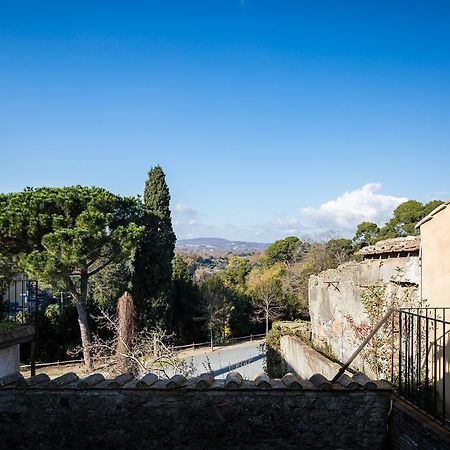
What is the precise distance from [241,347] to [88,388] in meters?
21.2

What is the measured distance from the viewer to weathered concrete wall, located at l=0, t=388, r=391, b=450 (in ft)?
11.8

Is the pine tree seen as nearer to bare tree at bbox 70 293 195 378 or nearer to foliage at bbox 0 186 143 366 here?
foliage at bbox 0 186 143 366

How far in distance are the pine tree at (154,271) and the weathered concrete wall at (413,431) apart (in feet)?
61.6

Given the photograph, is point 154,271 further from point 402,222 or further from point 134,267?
point 402,222

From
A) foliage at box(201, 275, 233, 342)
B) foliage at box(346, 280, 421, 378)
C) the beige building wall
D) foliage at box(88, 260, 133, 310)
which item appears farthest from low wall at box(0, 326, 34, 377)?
foliage at box(201, 275, 233, 342)

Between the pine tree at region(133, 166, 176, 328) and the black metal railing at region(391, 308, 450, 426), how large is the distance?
17477 mm

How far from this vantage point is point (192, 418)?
364 centimetres

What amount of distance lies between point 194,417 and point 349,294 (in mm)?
4482

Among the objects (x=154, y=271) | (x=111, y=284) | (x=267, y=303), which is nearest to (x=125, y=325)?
(x=154, y=271)

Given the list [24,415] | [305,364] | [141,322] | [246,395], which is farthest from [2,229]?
[246,395]

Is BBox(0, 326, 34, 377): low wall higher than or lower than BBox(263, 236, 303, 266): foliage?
lower

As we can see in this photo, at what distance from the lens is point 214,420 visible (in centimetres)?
364

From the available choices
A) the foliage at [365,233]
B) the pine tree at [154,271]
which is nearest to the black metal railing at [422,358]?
the pine tree at [154,271]

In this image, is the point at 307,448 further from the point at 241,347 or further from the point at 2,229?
the point at 241,347
